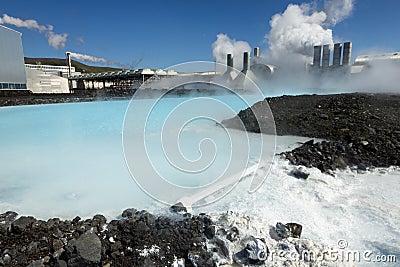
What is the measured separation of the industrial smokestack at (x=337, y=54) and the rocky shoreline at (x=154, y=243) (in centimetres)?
3843

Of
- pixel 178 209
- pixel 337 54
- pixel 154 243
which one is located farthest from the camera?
pixel 337 54

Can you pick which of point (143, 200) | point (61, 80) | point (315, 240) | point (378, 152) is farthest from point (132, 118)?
point (61, 80)

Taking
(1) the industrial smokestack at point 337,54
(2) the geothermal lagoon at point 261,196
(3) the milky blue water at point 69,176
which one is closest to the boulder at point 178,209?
(2) the geothermal lagoon at point 261,196

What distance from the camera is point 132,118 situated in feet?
12.0

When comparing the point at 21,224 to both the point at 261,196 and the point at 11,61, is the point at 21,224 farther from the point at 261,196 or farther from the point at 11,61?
the point at 11,61

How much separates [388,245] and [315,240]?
70 centimetres

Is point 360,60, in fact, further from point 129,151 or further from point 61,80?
point 61,80

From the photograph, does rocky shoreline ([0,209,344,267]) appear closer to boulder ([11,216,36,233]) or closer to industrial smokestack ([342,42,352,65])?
boulder ([11,216,36,233])

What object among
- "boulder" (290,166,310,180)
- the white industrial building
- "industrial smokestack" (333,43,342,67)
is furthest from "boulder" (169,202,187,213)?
"industrial smokestack" (333,43,342,67)

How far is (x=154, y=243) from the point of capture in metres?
2.22

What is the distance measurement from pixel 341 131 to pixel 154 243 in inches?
243

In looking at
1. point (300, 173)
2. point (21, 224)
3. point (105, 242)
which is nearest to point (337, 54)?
point (300, 173)

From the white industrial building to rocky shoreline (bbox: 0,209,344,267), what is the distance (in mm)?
29780

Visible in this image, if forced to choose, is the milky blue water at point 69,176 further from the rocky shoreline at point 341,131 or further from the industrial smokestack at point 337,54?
the industrial smokestack at point 337,54
